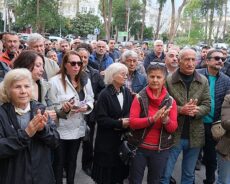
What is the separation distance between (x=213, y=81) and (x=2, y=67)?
2.77 m

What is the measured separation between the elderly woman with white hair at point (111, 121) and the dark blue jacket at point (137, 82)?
0.68 meters

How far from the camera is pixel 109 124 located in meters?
4.07

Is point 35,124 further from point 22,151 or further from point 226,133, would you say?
point 226,133

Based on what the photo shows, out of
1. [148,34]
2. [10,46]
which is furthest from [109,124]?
[148,34]

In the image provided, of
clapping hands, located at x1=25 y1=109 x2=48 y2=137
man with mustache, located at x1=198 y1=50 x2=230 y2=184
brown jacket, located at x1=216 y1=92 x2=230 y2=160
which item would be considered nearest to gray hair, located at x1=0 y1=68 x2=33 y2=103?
clapping hands, located at x1=25 y1=109 x2=48 y2=137

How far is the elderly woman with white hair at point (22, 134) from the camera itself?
9.04 feet

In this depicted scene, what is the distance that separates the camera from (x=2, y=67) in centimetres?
408

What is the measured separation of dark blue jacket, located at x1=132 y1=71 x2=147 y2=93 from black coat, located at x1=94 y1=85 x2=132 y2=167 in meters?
0.68

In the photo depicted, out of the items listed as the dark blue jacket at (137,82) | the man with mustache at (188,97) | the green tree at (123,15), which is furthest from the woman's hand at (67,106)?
the green tree at (123,15)

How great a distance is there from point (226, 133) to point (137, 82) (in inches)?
66.8

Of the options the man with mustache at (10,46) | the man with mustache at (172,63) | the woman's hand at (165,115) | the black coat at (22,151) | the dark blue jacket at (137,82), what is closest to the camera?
the black coat at (22,151)

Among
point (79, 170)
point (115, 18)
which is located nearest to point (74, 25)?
point (115, 18)

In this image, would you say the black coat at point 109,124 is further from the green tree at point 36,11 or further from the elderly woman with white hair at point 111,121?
the green tree at point 36,11

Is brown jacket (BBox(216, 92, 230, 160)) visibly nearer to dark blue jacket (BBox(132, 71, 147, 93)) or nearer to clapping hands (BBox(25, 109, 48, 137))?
dark blue jacket (BBox(132, 71, 147, 93))
